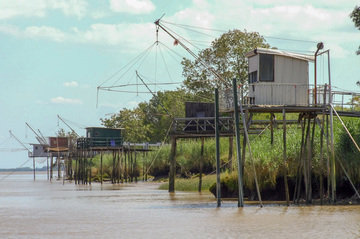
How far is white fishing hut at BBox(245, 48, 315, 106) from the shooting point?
29.3m

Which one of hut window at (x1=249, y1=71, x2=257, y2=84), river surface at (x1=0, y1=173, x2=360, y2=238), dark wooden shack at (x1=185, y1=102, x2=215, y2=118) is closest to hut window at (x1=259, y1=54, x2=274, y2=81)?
hut window at (x1=249, y1=71, x2=257, y2=84)

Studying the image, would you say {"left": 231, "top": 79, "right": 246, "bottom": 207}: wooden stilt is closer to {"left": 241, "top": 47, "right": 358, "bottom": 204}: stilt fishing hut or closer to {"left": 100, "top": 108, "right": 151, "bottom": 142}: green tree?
{"left": 241, "top": 47, "right": 358, "bottom": 204}: stilt fishing hut

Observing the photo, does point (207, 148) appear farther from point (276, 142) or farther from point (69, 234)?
point (69, 234)

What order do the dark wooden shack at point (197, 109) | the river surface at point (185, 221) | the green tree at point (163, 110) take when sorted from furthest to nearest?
the green tree at point (163, 110)
the dark wooden shack at point (197, 109)
the river surface at point (185, 221)

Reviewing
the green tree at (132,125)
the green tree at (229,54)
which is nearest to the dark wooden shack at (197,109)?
the green tree at (229,54)

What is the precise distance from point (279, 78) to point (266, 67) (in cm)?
80

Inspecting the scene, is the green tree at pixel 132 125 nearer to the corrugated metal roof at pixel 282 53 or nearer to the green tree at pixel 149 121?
the green tree at pixel 149 121

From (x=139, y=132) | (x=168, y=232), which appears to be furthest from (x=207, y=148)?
(x=139, y=132)

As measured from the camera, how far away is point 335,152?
2861 centimetres

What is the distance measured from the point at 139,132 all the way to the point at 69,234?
80.2 m

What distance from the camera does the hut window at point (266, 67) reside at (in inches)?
1179

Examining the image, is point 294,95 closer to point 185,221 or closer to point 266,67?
point 266,67

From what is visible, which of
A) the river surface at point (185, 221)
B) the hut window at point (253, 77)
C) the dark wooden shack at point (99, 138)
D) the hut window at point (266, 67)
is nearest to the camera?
the river surface at point (185, 221)

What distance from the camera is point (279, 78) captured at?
30000 mm
